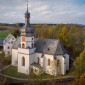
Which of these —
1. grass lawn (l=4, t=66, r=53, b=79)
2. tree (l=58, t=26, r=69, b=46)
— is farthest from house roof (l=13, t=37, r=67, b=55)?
tree (l=58, t=26, r=69, b=46)

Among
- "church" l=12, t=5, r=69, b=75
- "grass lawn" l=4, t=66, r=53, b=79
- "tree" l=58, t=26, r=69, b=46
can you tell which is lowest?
"grass lawn" l=4, t=66, r=53, b=79

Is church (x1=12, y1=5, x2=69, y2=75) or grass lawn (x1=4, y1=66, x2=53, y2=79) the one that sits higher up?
church (x1=12, y1=5, x2=69, y2=75)

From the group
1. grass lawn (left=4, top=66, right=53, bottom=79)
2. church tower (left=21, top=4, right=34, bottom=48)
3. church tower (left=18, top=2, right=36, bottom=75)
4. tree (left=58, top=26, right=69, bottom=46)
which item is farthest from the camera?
tree (left=58, top=26, right=69, bottom=46)

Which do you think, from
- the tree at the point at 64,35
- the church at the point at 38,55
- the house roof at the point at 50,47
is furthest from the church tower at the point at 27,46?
the tree at the point at 64,35

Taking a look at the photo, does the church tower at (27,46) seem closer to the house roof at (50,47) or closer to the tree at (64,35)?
the house roof at (50,47)

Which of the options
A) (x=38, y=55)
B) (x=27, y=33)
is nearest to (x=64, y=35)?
(x=38, y=55)

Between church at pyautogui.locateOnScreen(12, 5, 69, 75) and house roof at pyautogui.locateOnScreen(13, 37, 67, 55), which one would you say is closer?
church at pyautogui.locateOnScreen(12, 5, 69, 75)

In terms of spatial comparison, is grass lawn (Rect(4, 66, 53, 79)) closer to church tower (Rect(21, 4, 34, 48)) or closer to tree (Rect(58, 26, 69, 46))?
church tower (Rect(21, 4, 34, 48))

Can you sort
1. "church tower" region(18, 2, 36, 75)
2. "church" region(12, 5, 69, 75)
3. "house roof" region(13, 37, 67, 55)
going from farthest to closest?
"church tower" region(18, 2, 36, 75), "house roof" region(13, 37, 67, 55), "church" region(12, 5, 69, 75)

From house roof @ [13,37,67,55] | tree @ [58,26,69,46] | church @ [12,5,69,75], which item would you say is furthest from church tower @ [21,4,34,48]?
tree @ [58,26,69,46]
